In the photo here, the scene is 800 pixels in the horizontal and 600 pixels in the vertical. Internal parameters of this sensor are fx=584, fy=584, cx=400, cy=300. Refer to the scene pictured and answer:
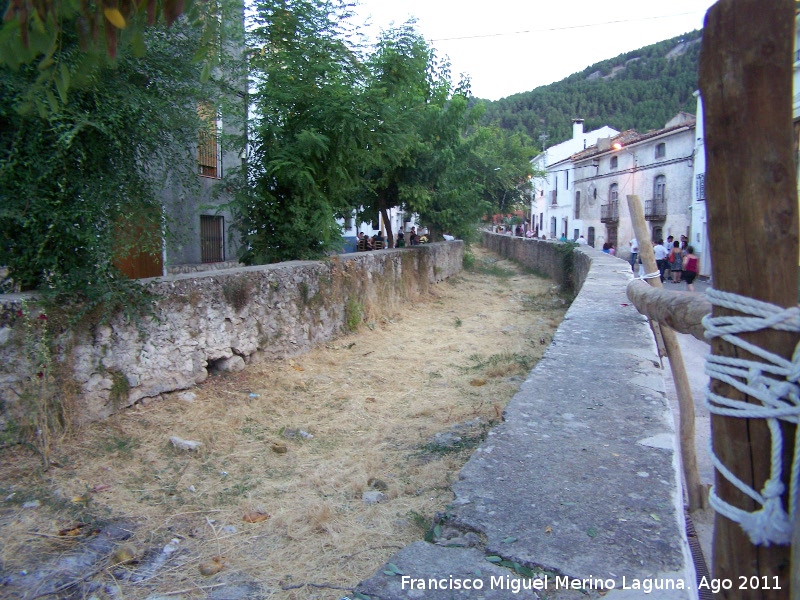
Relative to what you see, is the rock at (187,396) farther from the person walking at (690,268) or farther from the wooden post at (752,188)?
the person walking at (690,268)

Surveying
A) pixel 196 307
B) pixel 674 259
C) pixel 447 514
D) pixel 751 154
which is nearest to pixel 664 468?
pixel 447 514

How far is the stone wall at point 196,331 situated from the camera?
14.0 feet

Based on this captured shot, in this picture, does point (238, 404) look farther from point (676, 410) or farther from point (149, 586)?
point (676, 410)

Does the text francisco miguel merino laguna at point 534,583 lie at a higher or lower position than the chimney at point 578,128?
lower

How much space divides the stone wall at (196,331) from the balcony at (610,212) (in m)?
30.3

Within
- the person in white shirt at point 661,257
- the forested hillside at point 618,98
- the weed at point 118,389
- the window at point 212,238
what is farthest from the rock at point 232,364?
the forested hillside at point 618,98

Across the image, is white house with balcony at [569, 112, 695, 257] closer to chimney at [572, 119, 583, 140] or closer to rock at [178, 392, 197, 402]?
chimney at [572, 119, 583, 140]

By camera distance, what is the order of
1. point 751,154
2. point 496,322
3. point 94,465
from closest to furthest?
point 751,154, point 94,465, point 496,322

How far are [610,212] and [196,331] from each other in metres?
35.1

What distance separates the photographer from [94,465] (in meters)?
4.00

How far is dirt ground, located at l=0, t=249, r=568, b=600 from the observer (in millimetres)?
2859

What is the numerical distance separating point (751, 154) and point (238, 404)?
4.92 metres

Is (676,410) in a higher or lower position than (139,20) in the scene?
lower

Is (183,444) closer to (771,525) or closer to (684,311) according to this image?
(684,311)
